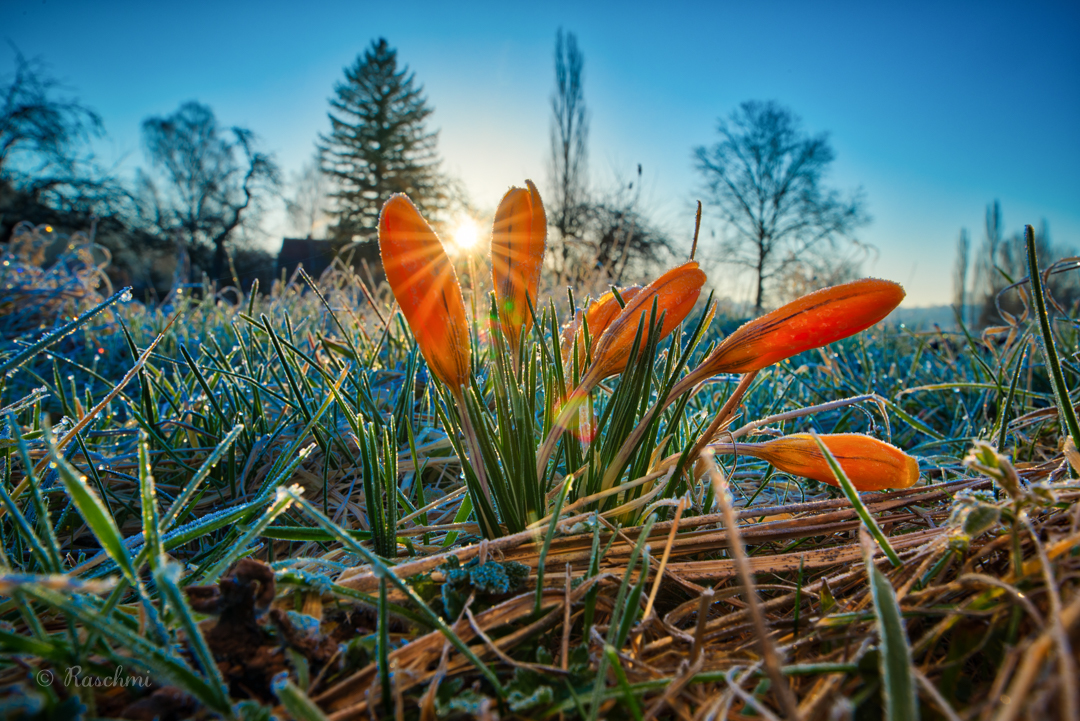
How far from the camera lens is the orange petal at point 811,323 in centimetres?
70

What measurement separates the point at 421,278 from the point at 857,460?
71 cm

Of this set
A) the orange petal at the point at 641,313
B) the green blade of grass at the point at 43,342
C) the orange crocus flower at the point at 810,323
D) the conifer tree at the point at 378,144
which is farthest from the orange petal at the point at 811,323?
the conifer tree at the point at 378,144

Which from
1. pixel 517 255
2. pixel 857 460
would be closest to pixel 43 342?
pixel 517 255

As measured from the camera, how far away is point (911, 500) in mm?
977

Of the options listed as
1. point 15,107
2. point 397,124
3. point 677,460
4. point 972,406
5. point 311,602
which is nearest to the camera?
point 311,602

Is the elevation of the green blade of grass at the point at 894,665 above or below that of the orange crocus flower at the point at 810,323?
below

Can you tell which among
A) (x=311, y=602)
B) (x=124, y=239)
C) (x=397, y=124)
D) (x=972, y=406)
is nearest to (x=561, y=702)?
(x=311, y=602)

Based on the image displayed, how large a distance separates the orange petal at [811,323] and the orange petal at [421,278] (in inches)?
15.8

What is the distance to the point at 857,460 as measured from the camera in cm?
81

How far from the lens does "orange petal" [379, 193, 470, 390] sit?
A: 68 centimetres

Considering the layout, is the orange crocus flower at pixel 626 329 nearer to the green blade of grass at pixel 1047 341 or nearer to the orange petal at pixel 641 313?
the orange petal at pixel 641 313

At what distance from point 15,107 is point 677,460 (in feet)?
73.4

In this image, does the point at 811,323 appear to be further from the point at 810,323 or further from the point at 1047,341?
the point at 1047,341

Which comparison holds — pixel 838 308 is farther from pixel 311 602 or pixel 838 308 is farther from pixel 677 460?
pixel 311 602
